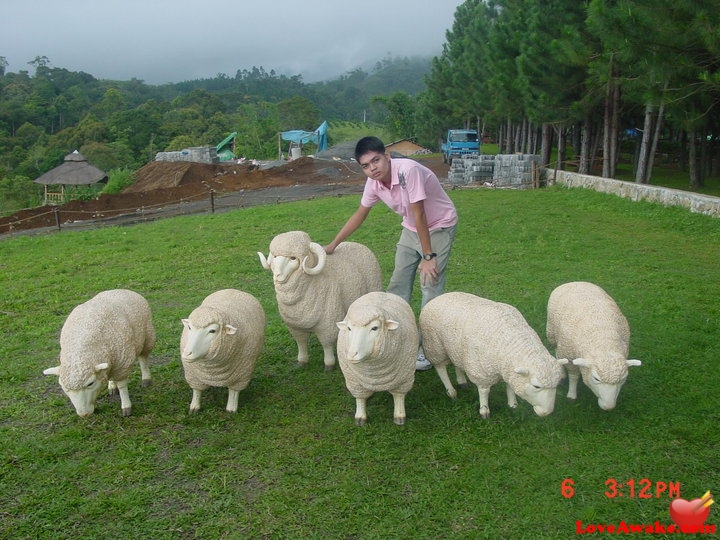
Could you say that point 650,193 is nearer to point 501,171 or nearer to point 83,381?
point 501,171

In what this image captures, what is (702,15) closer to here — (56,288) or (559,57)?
(559,57)

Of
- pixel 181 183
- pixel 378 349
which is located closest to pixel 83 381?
pixel 378 349

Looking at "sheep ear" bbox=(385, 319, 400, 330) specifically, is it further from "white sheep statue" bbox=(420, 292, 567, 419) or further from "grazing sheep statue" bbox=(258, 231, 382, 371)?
"grazing sheep statue" bbox=(258, 231, 382, 371)

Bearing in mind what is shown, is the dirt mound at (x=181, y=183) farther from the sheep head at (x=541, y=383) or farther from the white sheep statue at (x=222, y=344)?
the sheep head at (x=541, y=383)

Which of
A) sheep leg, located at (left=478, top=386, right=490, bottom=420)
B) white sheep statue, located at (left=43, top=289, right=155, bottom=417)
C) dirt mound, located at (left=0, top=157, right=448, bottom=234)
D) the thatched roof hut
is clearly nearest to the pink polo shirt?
sheep leg, located at (left=478, top=386, right=490, bottom=420)

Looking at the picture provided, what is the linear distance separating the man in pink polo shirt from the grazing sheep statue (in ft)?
1.01

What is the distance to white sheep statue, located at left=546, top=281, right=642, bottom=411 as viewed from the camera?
396cm

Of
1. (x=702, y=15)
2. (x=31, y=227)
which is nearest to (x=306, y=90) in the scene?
(x=31, y=227)

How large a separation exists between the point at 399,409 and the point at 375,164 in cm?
186

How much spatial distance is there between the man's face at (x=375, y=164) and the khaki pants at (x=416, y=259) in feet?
2.12

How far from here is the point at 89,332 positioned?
4.23 metres

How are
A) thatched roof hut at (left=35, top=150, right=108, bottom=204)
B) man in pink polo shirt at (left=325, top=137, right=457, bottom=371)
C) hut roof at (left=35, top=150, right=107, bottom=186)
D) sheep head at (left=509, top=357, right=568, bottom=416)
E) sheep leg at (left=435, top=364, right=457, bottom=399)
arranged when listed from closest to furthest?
sheep head at (left=509, top=357, right=568, bottom=416), man in pink polo shirt at (left=325, top=137, right=457, bottom=371), sheep leg at (left=435, top=364, right=457, bottom=399), thatched roof hut at (left=35, top=150, right=108, bottom=204), hut roof at (left=35, top=150, right=107, bottom=186)

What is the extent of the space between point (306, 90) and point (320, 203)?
11764 cm

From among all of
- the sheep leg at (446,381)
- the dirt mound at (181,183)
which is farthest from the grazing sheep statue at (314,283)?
the dirt mound at (181,183)
